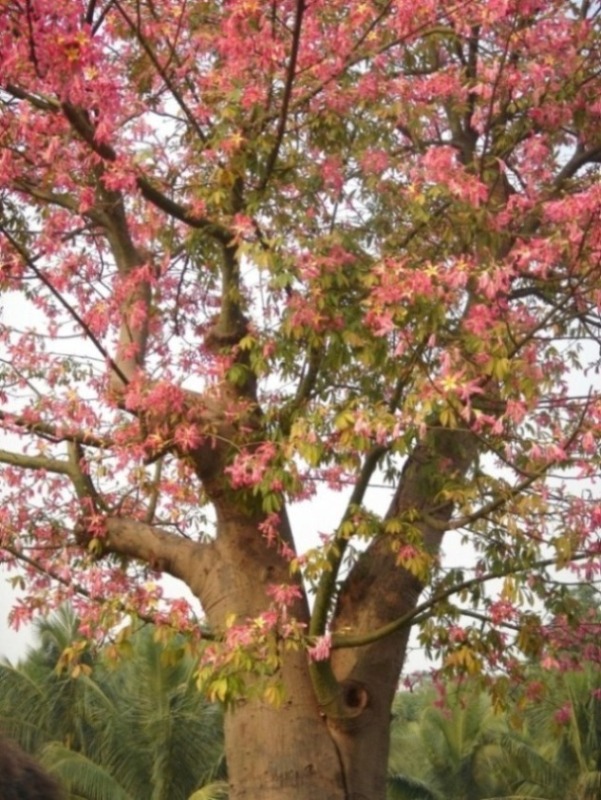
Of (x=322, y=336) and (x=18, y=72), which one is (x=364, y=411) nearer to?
(x=322, y=336)

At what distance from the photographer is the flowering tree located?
7.12m

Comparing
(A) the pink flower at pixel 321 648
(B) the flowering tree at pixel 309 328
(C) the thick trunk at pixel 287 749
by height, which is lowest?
(C) the thick trunk at pixel 287 749

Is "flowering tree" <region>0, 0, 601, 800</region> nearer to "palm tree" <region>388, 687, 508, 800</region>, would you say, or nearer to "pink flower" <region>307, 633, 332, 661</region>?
"pink flower" <region>307, 633, 332, 661</region>

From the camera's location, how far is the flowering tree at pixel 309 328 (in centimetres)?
712

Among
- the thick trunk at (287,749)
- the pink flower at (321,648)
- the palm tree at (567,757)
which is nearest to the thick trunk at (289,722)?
the thick trunk at (287,749)

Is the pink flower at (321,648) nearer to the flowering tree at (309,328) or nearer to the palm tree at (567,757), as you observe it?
the flowering tree at (309,328)

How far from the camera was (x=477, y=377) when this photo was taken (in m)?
6.95

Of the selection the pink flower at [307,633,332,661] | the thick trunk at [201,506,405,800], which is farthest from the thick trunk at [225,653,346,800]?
the pink flower at [307,633,332,661]

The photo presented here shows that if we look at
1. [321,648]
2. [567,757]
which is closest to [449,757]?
[567,757]

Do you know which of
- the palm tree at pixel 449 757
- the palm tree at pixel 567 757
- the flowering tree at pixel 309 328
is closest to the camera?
the flowering tree at pixel 309 328

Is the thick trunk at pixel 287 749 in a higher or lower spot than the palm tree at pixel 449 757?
lower

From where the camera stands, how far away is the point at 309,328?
7.36 meters

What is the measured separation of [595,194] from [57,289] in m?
3.16

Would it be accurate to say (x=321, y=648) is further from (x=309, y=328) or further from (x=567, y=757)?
(x=567, y=757)
